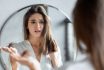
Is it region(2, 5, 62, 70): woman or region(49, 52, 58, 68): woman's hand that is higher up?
region(2, 5, 62, 70): woman

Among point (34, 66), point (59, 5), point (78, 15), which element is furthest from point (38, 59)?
point (78, 15)

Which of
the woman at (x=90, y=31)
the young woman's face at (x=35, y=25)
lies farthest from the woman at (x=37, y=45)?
the woman at (x=90, y=31)

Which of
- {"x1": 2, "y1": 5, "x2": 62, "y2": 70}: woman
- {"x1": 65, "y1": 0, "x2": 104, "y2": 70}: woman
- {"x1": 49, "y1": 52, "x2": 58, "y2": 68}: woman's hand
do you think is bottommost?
{"x1": 49, "y1": 52, "x2": 58, "y2": 68}: woman's hand

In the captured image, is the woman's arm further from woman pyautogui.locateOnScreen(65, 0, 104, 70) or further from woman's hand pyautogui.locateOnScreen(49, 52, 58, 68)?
woman pyautogui.locateOnScreen(65, 0, 104, 70)

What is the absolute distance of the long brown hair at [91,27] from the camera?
539 mm

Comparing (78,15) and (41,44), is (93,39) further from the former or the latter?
(41,44)

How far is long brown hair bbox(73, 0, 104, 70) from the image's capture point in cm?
54

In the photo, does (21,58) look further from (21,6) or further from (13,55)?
(21,6)

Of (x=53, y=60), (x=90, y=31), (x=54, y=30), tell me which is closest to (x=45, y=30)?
(x=54, y=30)

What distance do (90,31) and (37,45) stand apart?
946 mm

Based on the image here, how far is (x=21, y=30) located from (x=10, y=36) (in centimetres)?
7

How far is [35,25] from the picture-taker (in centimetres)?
148

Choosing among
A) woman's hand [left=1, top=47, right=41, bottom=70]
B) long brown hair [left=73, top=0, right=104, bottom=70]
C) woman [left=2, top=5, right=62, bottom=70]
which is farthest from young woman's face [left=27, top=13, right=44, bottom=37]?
long brown hair [left=73, top=0, right=104, bottom=70]

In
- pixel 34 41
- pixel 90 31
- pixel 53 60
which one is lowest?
pixel 53 60
